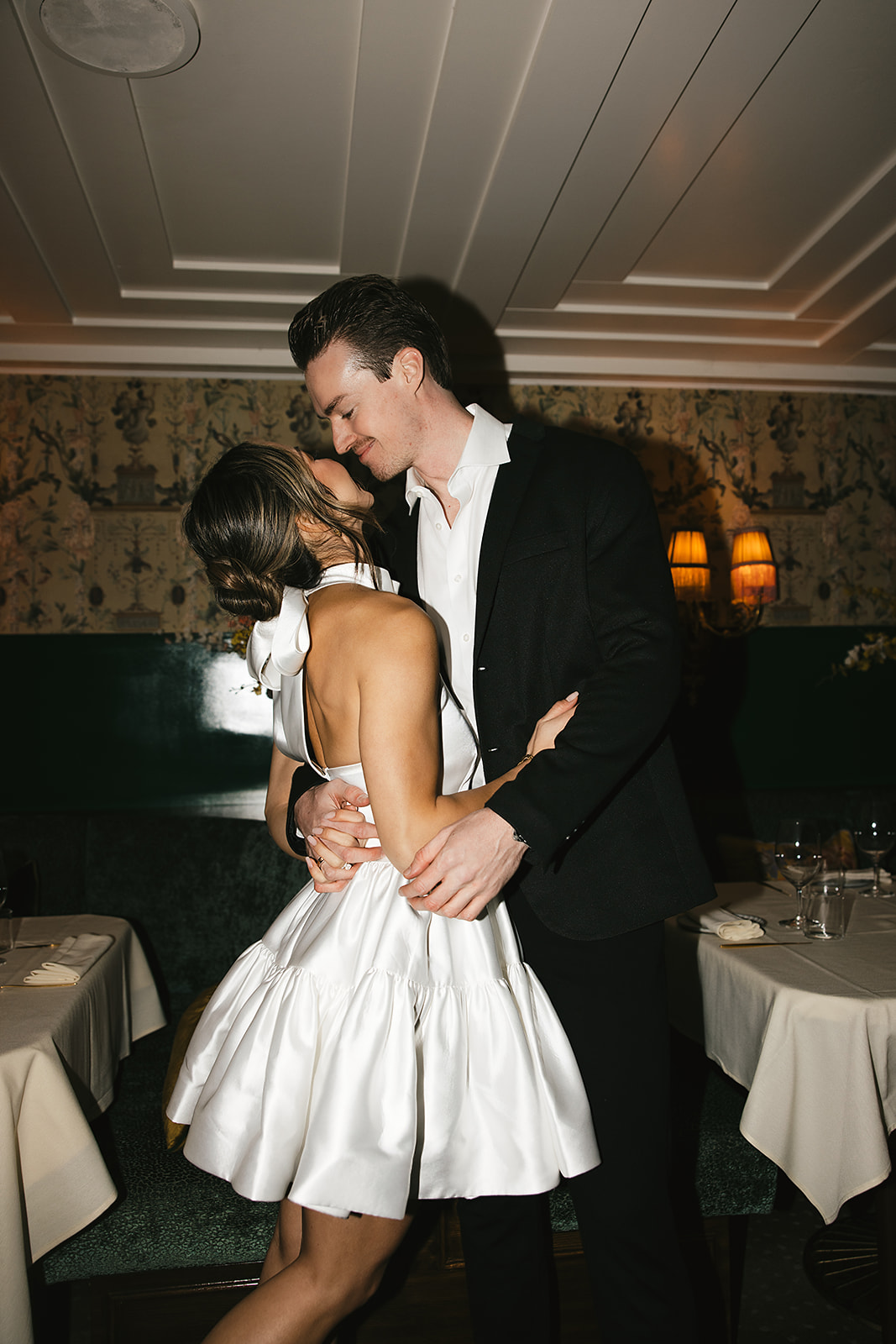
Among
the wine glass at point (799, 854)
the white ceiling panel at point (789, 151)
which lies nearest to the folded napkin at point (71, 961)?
the wine glass at point (799, 854)

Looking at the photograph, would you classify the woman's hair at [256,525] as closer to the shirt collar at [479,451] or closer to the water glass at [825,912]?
the shirt collar at [479,451]

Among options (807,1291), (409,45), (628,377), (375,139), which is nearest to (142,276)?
(375,139)

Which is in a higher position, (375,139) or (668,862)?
(375,139)

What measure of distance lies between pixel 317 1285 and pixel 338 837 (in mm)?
633

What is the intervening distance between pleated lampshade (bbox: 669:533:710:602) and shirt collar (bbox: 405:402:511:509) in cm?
318

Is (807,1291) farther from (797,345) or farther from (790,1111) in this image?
(797,345)

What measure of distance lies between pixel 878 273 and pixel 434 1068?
4.16 meters

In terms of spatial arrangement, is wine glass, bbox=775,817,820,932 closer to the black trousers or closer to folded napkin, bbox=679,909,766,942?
folded napkin, bbox=679,909,766,942

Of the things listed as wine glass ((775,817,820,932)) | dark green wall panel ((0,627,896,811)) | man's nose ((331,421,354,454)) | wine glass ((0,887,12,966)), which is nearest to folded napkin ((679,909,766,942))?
wine glass ((775,817,820,932))

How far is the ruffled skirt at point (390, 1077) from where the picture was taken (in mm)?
1260

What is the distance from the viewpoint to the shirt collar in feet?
5.71

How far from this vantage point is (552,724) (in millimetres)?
1451

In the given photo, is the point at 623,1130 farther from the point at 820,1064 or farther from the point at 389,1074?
the point at 820,1064

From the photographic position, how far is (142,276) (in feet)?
13.2
